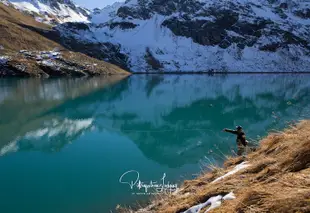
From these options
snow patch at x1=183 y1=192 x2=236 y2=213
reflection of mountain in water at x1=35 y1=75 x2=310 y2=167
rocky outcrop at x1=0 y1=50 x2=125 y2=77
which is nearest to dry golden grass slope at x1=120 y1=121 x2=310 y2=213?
snow patch at x1=183 y1=192 x2=236 y2=213

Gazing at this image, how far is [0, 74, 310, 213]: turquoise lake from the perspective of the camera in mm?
9930

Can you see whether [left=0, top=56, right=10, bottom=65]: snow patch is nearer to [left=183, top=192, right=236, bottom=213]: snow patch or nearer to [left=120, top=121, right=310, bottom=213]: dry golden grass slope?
[left=120, top=121, right=310, bottom=213]: dry golden grass slope

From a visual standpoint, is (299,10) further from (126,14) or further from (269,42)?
(126,14)

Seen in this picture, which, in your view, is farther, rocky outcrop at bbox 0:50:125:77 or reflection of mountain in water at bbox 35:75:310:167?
rocky outcrop at bbox 0:50:125:77

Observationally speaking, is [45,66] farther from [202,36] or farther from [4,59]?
Result: [202,36]

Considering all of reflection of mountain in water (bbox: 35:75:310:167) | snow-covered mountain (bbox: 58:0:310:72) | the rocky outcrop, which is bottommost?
reflection of mountain in water (bbox: 35:75:310:167)

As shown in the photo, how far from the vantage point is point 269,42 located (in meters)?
152

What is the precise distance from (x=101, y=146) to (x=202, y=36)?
147m

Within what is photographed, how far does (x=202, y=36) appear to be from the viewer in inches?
6088

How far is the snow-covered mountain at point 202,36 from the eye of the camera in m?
141

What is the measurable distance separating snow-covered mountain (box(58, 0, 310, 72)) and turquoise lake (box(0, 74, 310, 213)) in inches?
3950

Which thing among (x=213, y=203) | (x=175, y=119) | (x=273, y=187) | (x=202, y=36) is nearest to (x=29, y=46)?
(x=175, y=119)

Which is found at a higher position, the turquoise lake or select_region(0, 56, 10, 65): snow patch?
select_region(0, 56, 10, 65): snow patch

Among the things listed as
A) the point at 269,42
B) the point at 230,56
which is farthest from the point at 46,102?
the point at 269,42
